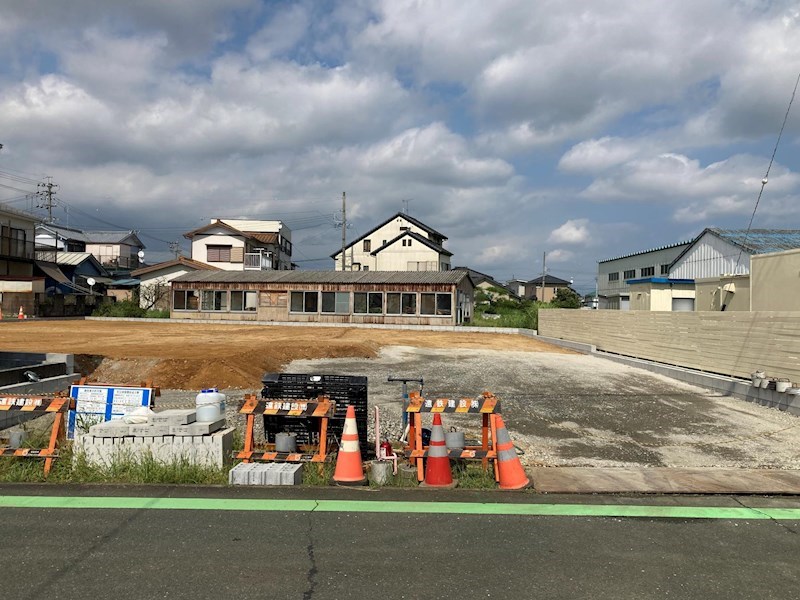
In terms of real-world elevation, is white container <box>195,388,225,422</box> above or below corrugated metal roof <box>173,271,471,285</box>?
below

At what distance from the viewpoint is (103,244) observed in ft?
220

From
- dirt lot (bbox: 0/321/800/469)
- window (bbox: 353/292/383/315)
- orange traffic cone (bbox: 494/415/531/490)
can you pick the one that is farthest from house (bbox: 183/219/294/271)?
orange traffic cone (bbox: 494/415/531/490)

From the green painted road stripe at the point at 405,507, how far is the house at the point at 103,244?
63385 mm

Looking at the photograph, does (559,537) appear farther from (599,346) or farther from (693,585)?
(599,346)

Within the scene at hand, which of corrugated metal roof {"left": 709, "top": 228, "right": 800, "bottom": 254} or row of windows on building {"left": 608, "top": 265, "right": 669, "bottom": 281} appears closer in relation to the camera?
corrugated metal roof {"left": 709, "top": 228, "right": 800, "bottom": 254}

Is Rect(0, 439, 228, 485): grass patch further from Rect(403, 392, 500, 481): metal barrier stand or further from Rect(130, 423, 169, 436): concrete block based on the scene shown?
Rect(403, 392, 500, 481): metal barrier stand

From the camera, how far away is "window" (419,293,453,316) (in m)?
37.6

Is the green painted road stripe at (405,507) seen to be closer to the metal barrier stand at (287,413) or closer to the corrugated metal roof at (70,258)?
the metal barrier stand at (287,413)

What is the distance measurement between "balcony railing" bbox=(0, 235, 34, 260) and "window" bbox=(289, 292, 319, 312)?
22.4 m

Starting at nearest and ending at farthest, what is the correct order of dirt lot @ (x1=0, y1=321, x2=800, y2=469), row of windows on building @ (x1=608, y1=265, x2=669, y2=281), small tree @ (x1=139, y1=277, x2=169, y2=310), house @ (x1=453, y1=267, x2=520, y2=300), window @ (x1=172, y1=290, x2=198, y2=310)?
1. dirt lot @ (x1=0, y1=321, x2=800, y2=469)
2. window @ (x1=172, y1=290, x2=198, y2=310)
3. small tree @ (x1=139, y1=277, x2=169, y2=310)
4. row of windows on building @ (x1=608, y1=265, x2=669, y2=281)
5. house @ (x1=453, y1=267, x2=520, y2=300)

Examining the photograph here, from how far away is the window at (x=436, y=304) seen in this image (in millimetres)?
37625

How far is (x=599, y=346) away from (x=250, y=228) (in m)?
55.3

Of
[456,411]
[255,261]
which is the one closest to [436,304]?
[255,261]

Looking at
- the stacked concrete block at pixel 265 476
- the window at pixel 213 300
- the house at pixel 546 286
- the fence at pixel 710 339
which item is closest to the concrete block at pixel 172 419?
the stacked concrete block at pixel 265 476
